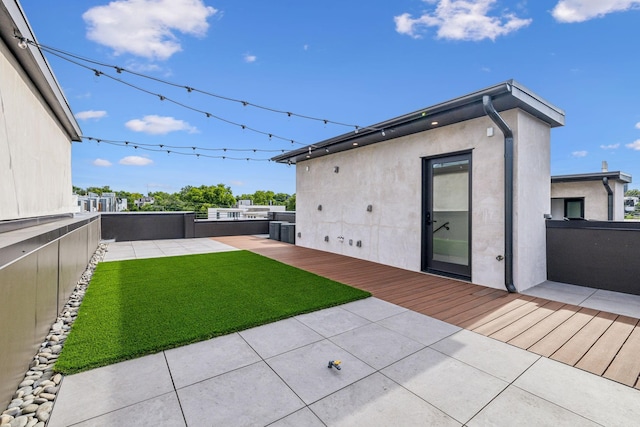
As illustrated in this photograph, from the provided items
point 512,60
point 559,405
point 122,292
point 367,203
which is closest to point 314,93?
point 367,203

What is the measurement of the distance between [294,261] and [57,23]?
18.0 ft

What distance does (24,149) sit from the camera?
3.12m

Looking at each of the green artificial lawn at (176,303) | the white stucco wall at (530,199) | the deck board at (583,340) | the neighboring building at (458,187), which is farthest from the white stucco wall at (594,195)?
the green artificial lawn at (176,303)

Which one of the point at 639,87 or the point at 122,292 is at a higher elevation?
the point at 639,87

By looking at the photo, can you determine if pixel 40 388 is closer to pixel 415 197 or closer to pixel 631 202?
pixel 415 197

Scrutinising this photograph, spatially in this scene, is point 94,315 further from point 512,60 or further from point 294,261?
point 512,60

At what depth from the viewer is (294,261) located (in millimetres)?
5828

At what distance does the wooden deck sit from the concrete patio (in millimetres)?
235

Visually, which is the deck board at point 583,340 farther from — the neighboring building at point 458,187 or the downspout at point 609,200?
the downspout at point 609,200

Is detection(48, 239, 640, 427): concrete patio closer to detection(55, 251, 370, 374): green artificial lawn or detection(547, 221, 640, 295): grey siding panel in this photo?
detection(55, 251, 370, 374): green artificial lawn

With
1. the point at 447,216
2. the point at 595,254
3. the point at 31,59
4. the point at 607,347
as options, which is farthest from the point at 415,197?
the point at 31,59

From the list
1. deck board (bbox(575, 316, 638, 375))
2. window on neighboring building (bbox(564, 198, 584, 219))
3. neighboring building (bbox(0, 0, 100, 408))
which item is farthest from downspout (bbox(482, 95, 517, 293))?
window on neighboring building (bbox(564, 198, 584, 219))

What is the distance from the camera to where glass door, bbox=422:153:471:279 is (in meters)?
4.43

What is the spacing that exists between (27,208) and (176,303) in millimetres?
2034
